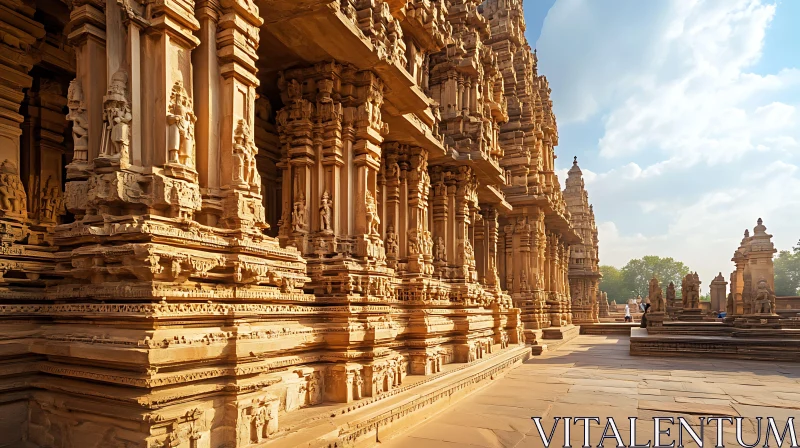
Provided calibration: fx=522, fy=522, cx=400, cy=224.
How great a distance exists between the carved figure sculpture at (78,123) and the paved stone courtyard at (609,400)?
4581mm

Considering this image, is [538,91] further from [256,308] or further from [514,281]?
[256,308]

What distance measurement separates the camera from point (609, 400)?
9.00 m

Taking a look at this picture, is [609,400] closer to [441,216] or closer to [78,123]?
[441,216]

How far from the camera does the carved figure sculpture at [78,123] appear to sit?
188 inches

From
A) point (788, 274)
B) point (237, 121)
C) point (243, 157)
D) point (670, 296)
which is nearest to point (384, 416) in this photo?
point (243, 157)

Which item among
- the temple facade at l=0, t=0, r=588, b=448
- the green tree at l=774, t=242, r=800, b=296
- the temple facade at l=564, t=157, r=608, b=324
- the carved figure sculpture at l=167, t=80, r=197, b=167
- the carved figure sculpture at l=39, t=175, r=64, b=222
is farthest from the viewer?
the green tree at l=774, t=242, r=800, b=296

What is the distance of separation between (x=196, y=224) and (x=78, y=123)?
56.9 inches

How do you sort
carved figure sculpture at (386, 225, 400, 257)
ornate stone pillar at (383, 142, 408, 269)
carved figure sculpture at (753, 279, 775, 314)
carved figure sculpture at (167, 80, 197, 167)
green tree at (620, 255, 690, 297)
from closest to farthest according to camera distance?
carved figure sculpture at (167, 80, 197, 167), carved figure sculpture at (386, 225, 400, 257), ornate stone pillar at (383, 142, 408, 269), carved figure sculpture at (753, 279, 775, 314), green tree at (620, 255, 690, 297)

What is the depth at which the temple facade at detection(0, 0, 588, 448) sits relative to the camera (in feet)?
14.5

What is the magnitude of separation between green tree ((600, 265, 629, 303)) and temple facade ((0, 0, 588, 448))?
367ft

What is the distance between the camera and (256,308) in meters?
5.52

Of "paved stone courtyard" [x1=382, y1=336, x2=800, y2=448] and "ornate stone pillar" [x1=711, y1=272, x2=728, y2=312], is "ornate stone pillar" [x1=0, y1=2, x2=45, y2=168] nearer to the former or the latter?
"paved stone courtyard" [x1=382, y1=336, x2=800, y2=448]

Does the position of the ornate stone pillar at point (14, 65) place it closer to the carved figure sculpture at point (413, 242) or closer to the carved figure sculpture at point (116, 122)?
the carved figure sculpture at point (116, 122)

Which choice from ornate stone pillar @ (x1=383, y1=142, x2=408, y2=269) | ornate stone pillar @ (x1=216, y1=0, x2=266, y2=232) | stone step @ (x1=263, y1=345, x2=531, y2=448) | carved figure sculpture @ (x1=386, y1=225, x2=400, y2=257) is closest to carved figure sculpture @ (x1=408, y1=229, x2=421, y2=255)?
ornate stone pillar @ (x1=383, y1=142, x2=408, y2=269)
